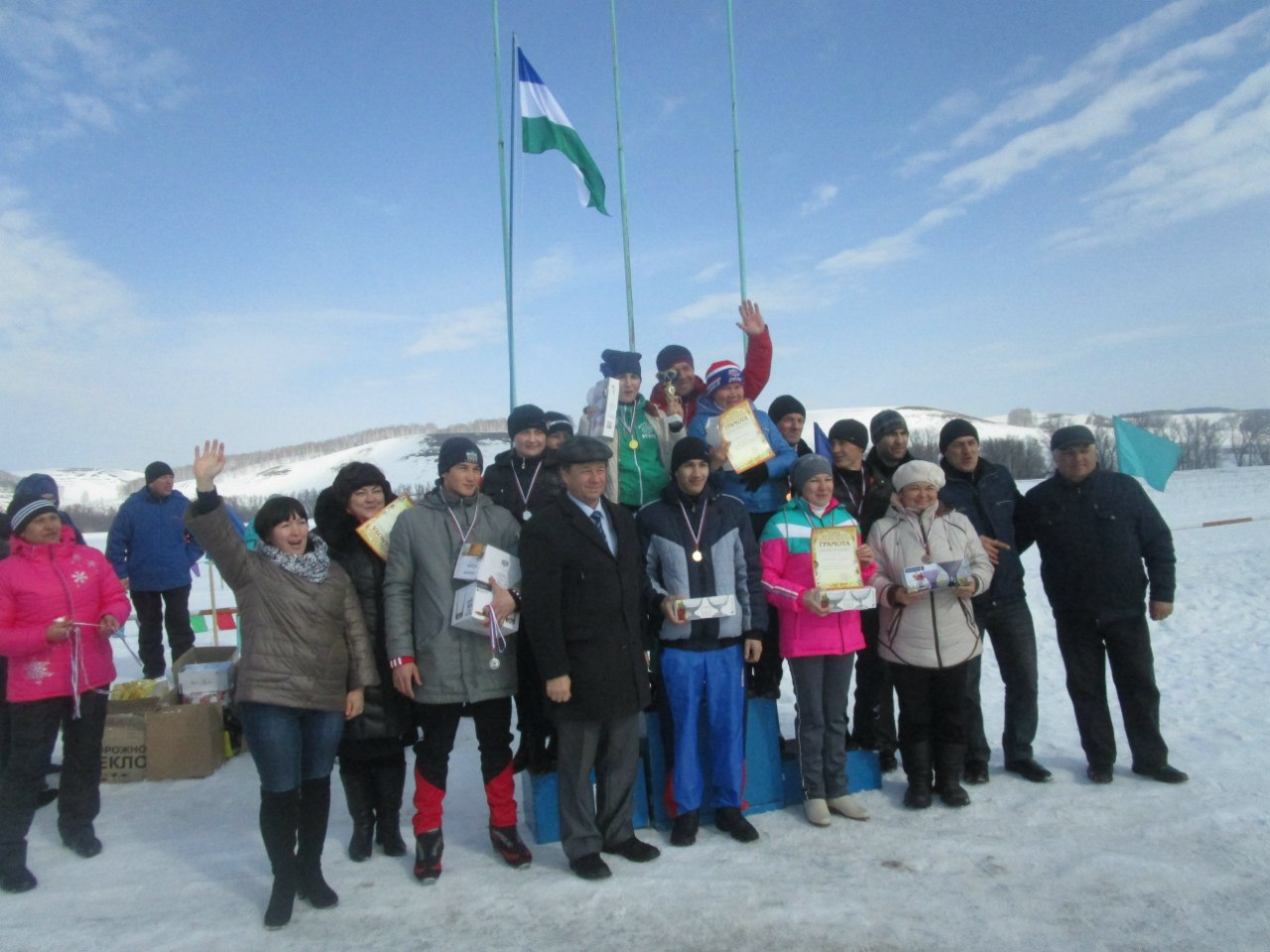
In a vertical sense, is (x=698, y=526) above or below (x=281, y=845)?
above

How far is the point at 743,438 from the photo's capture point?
15.8 feet

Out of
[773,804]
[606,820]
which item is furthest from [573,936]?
[773,804]

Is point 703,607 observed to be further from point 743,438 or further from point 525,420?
point 525,420

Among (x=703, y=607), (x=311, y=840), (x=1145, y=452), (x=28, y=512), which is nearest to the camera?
(x=311, y=840)

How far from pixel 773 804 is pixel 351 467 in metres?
3.09

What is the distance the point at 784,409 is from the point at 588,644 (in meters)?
2.28

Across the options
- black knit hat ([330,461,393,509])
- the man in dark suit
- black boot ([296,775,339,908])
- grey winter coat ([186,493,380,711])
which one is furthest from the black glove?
black boot ([296,775,339,908])

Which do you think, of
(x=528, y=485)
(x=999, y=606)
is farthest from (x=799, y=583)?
(x=528, y=485)

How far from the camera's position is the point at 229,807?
5238 mm

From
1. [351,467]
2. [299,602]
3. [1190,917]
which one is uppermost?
[351,467]

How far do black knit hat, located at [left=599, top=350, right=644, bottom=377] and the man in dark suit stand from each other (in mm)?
1215

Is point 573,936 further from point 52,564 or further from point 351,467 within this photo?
point 52,564

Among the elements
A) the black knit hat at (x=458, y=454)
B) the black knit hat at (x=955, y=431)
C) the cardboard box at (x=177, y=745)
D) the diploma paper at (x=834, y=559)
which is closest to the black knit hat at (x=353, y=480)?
the black knit hat at (x=458, y=454)

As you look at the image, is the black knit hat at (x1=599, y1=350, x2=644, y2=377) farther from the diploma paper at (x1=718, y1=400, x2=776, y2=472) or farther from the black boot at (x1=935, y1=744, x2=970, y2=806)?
the black boot at (x1=935, y1=744, x2=970, y2=806)
